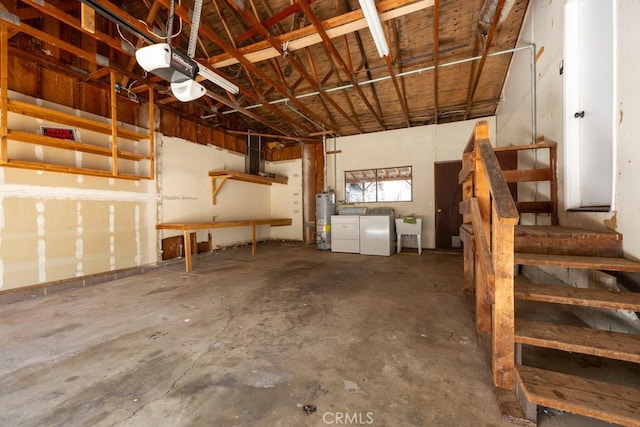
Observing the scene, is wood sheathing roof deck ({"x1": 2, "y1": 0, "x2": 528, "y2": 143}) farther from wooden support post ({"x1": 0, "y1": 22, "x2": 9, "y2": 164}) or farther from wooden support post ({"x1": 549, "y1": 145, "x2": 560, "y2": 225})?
wooden support post ({"x1": 549, "y1": 145, "x2": 560, "y2": 225})

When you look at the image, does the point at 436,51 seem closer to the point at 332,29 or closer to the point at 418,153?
the point at 332,29

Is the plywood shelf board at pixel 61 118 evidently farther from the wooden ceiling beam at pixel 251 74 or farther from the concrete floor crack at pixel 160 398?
the concrete floor crack at pixel 160 398

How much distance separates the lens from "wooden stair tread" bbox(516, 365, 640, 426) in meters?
1.00

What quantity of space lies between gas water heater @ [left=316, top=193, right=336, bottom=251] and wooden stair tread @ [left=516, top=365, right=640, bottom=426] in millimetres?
5202

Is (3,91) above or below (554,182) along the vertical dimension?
above

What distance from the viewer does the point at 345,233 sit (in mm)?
6039

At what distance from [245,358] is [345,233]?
4463mm

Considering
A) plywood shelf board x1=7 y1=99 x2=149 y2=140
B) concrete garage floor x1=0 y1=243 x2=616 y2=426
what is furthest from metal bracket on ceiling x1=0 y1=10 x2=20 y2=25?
concrete garage floor x1=0 y1=243 x2=616 y2=426

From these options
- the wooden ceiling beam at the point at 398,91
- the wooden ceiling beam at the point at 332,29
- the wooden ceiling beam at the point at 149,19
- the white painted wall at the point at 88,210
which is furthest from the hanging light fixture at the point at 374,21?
the white painted wall at the point at 88,210

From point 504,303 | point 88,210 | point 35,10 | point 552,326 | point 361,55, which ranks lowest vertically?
point 552,326

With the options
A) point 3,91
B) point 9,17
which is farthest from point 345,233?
point 9,17

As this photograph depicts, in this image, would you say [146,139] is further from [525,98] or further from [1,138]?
[525,98]

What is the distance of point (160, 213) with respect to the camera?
4730 mm

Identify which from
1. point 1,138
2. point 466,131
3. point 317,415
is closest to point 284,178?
point 466,131
